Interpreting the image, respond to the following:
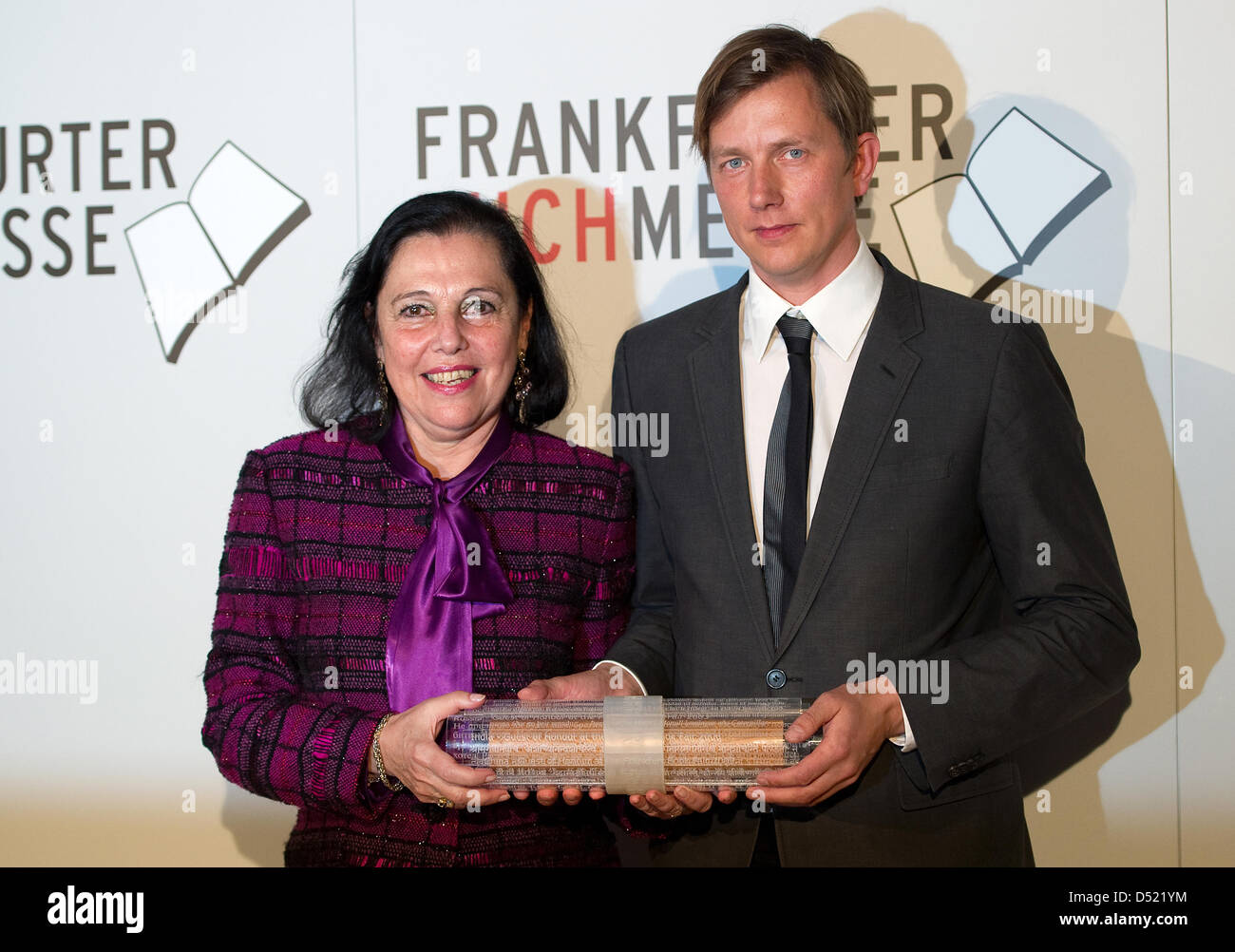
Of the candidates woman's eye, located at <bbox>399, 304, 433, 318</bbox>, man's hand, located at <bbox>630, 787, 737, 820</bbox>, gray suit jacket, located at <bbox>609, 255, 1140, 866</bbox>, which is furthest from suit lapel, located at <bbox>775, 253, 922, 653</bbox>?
woman's eye, located at <bbox>399, 304, 433, 318</bbox>

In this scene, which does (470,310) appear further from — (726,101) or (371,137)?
(371,137)

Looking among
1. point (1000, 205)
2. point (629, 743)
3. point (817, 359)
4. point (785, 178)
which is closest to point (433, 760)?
point (629, 743)

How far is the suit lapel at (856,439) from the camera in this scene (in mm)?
2010

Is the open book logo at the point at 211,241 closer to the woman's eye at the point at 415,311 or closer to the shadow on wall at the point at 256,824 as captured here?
the woman's eye at the point at 415,311

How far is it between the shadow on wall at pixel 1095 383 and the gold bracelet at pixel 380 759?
1.67 metres

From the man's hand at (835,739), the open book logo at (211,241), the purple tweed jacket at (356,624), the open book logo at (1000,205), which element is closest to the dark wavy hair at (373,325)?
the purple tweed jacket at (356,624)

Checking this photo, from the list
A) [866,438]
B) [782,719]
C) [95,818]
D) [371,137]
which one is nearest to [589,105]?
[371,137]

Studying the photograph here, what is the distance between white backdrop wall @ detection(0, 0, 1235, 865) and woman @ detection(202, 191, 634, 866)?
31.8 inches

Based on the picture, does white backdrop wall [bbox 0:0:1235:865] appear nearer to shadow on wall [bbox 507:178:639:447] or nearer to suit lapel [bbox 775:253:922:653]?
shadow on wall [bbox 507:178:639:447]

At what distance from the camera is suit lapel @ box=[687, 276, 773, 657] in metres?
2.06

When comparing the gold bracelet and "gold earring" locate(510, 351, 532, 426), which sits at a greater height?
"gold earring" locate(510, 351, 532, 426)

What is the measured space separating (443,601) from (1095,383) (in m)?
A: 1.73

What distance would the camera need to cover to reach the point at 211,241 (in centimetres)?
307

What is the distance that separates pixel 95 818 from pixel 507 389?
186 cm
